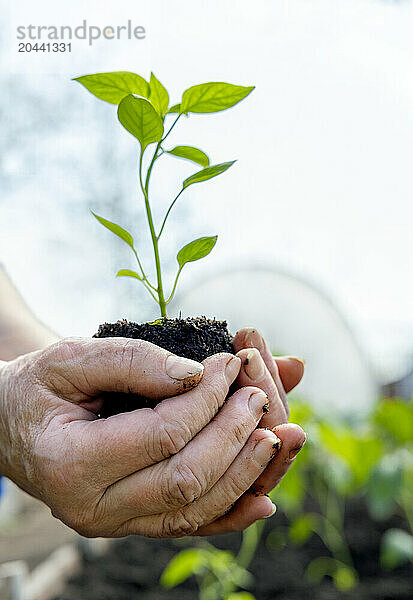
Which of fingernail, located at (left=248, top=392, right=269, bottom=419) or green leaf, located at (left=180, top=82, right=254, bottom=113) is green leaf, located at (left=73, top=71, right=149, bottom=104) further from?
fingernail, located at (left=248, top=392, right=269, bottom=419)

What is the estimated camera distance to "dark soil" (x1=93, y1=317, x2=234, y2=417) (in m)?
0.46

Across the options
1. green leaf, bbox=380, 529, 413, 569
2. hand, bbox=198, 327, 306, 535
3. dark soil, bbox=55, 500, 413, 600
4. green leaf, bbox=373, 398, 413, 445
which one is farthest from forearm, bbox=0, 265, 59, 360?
green leaf, bbox=373, 398, 413, 445

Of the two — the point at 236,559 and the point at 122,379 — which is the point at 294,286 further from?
the point at 122,379

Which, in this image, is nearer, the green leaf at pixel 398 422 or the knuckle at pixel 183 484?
the knuckle at pixel 183 484

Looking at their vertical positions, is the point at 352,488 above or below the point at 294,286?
below

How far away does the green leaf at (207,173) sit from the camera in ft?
1.48

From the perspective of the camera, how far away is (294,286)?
2.40m

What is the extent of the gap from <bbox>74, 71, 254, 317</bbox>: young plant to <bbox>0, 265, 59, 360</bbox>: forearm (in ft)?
1.16

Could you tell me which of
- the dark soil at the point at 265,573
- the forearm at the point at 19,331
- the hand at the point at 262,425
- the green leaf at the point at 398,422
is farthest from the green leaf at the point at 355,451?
the hand at the point at 262,425

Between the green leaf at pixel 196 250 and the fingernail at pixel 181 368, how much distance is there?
0.10m

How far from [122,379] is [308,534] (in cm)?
160

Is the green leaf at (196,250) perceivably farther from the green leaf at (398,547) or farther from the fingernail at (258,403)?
the green leaf at (398,547)

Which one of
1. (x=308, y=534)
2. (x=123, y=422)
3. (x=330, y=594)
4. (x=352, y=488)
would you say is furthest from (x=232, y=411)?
(x=308, y=534)

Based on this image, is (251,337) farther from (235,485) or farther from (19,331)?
(19,331)
